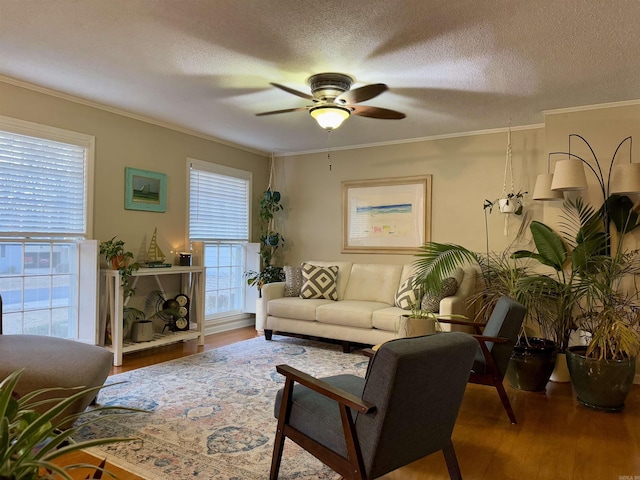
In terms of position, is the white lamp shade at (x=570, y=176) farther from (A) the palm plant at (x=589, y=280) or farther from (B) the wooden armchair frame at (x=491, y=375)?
(B) the wooden armchair frame at (x=491, y=375)

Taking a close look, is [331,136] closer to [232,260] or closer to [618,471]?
[232,260]

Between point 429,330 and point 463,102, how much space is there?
7.28 feet

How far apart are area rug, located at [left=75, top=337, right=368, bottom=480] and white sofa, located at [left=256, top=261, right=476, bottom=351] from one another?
0.96 feet

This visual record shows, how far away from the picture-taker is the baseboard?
18.5 ft

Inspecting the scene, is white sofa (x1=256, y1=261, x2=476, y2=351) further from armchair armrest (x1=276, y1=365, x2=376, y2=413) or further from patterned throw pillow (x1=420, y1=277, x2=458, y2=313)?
armchair armrest (x1=276, y1=365, x2=376, y2=413)

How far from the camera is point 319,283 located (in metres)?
5.33

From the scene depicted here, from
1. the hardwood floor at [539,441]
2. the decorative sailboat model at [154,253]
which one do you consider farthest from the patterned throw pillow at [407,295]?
the decorative sailboat model at [154,253]

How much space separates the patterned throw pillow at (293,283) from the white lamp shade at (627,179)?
132 inches

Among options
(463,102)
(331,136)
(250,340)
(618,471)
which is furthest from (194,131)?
(618,471)

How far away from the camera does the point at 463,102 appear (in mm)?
4039

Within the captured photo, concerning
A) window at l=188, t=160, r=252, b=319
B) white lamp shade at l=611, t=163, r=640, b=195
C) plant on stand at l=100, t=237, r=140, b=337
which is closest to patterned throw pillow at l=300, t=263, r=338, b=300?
window at l=188, t=160, r=252, b=319

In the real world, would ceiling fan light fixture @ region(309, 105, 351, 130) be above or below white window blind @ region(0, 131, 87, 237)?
above

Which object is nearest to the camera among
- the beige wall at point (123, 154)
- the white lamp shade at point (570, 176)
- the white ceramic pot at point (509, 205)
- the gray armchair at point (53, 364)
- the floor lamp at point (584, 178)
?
the gray armchair at point (53, 364)

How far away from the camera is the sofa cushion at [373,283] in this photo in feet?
17.1
